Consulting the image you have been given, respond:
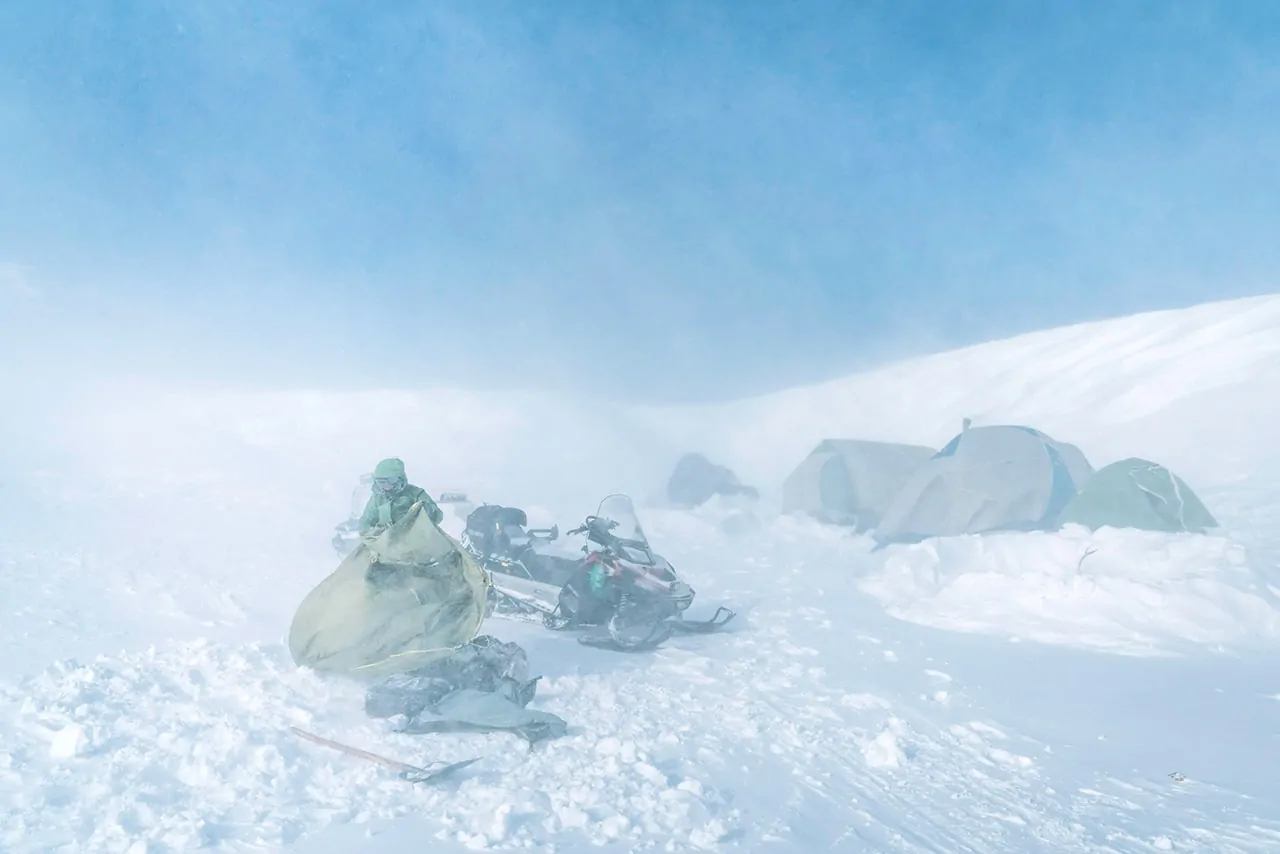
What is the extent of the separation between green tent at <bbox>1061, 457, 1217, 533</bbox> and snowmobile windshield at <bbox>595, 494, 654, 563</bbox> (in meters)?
9.33

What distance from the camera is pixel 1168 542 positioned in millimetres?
11391

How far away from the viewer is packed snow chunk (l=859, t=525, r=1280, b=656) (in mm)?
9039

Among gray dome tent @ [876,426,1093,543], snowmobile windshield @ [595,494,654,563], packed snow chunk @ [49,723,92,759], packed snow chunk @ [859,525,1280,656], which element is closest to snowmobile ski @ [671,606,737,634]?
snowmobile windshield @ [595,494,654,563]

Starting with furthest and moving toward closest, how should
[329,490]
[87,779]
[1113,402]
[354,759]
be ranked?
[1113,402], [329,490], [354,759], [87,779]

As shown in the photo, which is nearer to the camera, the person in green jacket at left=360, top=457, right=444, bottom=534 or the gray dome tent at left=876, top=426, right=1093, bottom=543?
the person in green jacket at left=360, top=457, right=444, bottom=534

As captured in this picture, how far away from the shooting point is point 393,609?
5902 mm

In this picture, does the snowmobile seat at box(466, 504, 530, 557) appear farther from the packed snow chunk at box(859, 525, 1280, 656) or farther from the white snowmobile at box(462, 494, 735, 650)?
the packed snow chunk at box(859, 525, 1280, 656)

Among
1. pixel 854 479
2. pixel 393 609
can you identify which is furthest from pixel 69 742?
pixel 854 479

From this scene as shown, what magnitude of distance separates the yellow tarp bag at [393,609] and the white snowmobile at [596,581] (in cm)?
256

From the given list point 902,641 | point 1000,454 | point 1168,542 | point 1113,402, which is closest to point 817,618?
point 902,641

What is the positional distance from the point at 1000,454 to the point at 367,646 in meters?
14.2

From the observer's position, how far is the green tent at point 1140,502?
13562mm

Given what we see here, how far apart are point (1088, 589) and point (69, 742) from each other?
10.8 m

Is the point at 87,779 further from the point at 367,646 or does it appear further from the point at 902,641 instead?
the point at 902,641
